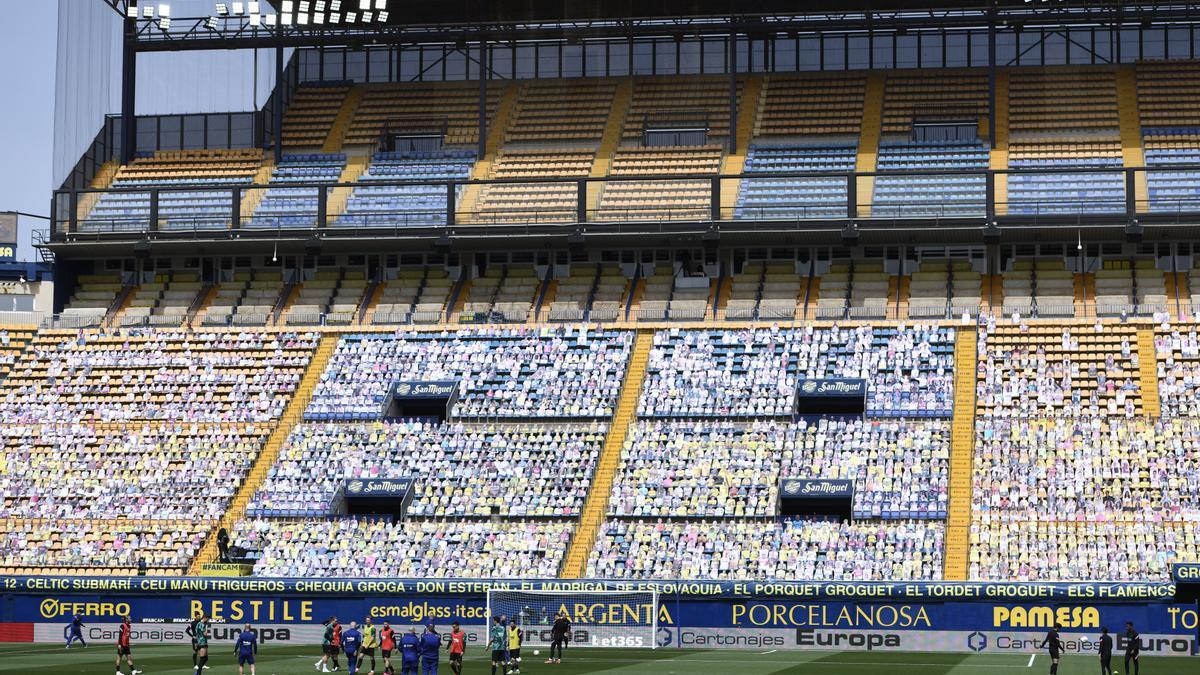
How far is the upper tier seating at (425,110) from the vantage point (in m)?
80.0

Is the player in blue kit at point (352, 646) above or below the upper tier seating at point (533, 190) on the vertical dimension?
below

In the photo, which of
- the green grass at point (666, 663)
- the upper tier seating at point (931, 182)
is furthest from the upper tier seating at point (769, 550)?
the upper tier seating at point (931, 182)

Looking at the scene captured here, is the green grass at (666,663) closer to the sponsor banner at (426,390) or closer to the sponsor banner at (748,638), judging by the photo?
the sponsor banner at (748,638)

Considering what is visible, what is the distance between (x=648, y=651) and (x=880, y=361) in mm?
18486

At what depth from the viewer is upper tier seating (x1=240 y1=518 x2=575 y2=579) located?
5766 cm

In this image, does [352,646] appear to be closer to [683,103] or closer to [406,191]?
[406,191]

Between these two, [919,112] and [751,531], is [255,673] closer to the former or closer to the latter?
[751,531]

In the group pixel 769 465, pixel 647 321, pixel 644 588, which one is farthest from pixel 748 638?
pixel 647 321

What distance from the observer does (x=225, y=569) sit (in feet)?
190

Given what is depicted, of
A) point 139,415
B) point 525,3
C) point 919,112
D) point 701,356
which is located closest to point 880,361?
point 701,356

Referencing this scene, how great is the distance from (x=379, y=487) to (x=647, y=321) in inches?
548

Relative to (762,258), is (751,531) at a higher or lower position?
lower

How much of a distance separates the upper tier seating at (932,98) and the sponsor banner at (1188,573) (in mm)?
31278

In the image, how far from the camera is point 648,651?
167 feet
